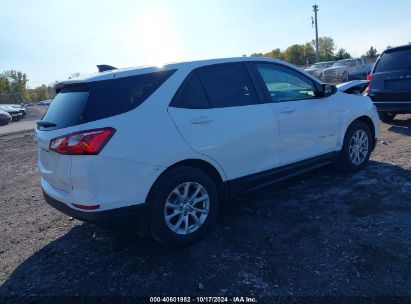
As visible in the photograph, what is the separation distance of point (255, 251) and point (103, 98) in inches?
77.9

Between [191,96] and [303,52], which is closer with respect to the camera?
[191,96]

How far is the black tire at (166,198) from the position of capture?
3.45 m

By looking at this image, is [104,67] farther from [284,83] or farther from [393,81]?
[393,81]

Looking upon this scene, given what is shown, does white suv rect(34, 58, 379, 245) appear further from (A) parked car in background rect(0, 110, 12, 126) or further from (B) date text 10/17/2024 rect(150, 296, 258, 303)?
(A) parked car in background rect(0, 110, 12, 126)

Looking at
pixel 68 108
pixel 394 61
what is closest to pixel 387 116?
pixel 394 61

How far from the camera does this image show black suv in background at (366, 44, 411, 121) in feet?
26.6

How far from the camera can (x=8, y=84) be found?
254ft

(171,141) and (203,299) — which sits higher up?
(171,141)

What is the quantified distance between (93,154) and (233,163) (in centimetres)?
150

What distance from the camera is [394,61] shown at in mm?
8414

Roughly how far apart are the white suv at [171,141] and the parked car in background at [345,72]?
1026 inches

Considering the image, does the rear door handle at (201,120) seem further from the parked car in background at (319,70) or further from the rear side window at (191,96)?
the parked car in background at (319,70)

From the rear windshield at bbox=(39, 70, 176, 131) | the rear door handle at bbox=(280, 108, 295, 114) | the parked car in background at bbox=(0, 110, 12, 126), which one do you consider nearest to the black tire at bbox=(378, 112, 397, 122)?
the rear door handle at bbox=(280, 108, 295, 114)

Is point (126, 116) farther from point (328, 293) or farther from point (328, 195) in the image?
point (328, 195)
